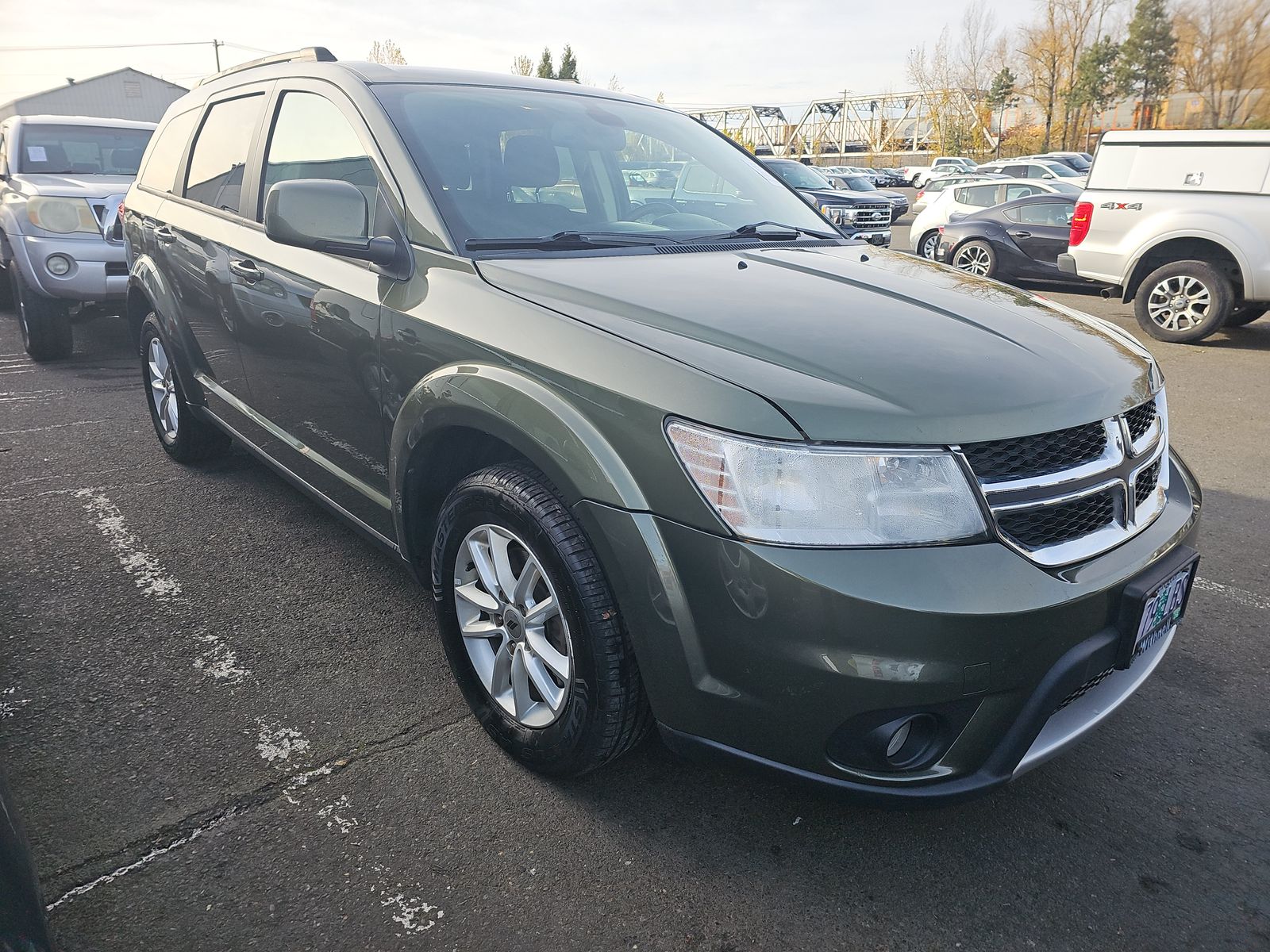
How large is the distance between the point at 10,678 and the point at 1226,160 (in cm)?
920

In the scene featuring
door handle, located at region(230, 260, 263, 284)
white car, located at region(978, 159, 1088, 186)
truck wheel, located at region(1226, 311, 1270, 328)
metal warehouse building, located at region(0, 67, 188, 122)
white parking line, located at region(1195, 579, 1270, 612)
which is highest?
metal warehouse building, located at region(0, 67, 188, 122)

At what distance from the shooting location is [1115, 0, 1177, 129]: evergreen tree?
169ft

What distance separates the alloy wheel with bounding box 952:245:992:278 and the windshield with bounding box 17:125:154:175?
9.19 meters

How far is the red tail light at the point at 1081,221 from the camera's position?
862 centimetres

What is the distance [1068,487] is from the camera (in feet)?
6.03

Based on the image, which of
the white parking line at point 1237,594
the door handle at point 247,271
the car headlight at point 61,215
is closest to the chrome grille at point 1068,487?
the white parking line at point 1237,594

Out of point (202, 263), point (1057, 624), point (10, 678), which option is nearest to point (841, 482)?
point (1057, 624)

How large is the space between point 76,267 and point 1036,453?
694cm

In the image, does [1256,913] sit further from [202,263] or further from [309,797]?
[202,263]

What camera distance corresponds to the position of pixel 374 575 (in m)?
3.41

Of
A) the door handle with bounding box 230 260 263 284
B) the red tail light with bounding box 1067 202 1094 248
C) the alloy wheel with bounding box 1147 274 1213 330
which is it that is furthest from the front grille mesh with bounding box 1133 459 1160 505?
the red tail light with bounding box 1067 202 1094 248

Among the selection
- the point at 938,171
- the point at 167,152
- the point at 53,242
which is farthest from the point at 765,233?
the point at 938,171

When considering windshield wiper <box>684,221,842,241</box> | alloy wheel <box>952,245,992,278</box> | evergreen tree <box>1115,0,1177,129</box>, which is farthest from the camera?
evergreen tree <box>1115,0,1177,129</box>

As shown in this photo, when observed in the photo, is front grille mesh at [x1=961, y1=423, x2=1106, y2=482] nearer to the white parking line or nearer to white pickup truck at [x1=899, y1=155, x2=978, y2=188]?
the white parking line
